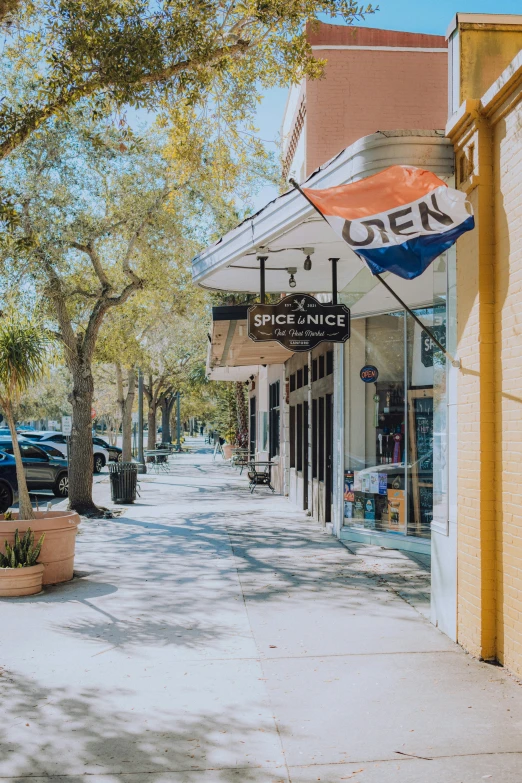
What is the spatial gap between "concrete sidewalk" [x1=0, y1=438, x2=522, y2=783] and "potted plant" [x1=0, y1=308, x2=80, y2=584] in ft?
1.32

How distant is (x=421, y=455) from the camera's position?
1056cm

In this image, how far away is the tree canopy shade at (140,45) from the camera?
8312 millimetres

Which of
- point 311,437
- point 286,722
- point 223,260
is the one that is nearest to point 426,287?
point 223,260

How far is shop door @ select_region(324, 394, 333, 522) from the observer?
12953 millimetres

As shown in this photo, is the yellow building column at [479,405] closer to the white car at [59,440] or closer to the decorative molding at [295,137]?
the decorative molding at [295,137]

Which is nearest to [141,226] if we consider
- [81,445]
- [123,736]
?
[81,445]

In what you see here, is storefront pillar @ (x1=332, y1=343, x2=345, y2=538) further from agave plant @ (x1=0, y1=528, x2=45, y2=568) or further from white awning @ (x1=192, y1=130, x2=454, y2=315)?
agave plant @ (x1=0, y1=528, x2=45, y2=568)

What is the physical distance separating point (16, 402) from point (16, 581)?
2448 mm

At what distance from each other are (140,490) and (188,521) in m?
7.52

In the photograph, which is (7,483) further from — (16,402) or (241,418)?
(241,418)

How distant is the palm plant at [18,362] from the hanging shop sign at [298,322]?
105 inches

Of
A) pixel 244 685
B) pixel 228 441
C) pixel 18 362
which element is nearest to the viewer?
pixel 244 685

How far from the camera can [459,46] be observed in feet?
21.2

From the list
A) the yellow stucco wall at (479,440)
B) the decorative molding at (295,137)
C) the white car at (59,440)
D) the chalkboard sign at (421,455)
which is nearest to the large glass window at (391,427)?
the chalkboard sign at (421,455)
